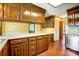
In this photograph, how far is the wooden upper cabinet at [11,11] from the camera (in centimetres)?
291

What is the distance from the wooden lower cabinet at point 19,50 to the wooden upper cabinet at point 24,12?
2.97 ft

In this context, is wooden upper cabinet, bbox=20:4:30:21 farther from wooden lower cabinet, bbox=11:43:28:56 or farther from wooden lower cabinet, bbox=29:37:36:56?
wooden lower cabinet, bbox=11:43:28:56

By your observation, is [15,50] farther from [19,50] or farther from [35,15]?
[35,15]

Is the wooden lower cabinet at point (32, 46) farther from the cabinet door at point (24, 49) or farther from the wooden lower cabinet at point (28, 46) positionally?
the cabinet door at point (24, 49)

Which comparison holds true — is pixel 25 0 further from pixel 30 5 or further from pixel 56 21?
pixel 56 21

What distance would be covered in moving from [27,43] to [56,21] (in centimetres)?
537

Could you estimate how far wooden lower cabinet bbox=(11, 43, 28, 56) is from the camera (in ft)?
9.10

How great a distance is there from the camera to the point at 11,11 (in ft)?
10.1

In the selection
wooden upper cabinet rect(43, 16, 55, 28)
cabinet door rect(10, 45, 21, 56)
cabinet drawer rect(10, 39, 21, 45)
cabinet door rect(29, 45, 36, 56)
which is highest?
wooden upper cabinet rect(43, 16, 55, 28)

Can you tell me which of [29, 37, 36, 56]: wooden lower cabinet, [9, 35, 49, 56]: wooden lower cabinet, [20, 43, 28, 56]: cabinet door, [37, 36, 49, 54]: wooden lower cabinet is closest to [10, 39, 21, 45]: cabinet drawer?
[9, 35, 49, 56]: wooden lower cabinet

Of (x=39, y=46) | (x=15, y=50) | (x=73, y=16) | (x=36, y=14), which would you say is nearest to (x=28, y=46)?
(x=15, y=50)

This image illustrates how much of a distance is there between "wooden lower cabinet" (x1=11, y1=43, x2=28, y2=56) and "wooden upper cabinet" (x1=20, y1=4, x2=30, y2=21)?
2.97ft

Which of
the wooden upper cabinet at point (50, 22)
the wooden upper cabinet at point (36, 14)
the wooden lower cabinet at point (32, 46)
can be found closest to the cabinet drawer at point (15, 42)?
the wooden lower cabinet at point (32, 46)

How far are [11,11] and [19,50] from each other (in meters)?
1.06
